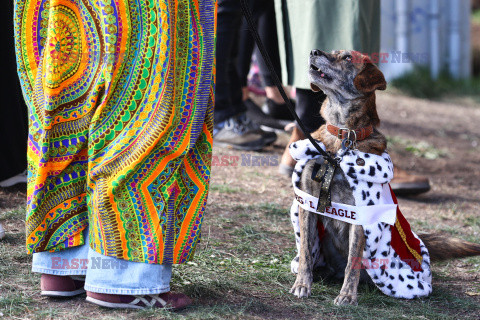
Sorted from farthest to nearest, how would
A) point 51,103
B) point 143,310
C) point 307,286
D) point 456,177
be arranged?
1. point 456,177
2. point 307,286
3. point 143,310
4. point 51,103

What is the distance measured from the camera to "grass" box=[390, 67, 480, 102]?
381 inches

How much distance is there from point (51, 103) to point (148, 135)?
1.19ft

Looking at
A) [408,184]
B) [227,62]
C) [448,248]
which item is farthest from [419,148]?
[448,248]

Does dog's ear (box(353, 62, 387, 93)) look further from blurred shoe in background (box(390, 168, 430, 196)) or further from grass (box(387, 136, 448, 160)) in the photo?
grass (box(387, 136, 448, 160))

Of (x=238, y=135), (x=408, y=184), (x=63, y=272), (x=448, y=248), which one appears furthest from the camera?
(x=238, y=135)

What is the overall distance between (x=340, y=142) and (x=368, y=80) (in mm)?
313

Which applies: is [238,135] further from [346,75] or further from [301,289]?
[301,289]

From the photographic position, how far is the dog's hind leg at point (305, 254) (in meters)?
2.91

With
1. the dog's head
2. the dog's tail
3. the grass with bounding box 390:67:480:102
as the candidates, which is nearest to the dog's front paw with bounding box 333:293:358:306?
the dog's tail

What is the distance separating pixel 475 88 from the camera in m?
10.3

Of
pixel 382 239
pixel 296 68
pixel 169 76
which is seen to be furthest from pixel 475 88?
pixel 169 76

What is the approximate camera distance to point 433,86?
9.90 meters

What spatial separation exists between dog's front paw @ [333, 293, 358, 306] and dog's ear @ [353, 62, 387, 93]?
0.93m

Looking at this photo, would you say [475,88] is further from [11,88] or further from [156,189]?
[156,189]
